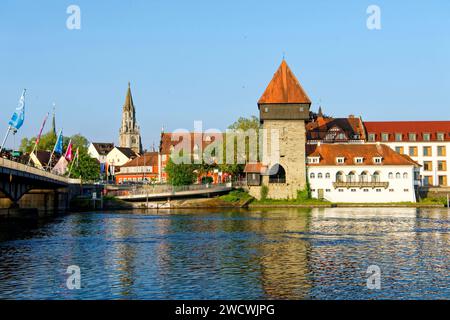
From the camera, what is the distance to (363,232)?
5203 cm

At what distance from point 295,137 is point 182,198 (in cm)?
2395

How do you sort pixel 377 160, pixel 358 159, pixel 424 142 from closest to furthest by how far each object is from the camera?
1. pixel 377 160
2. pixel 358 159
3. pixel 424 142

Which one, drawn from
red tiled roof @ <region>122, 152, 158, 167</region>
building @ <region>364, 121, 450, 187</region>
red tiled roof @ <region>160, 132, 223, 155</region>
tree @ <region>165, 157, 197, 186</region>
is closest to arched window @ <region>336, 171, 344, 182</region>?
building @ <region>364, 121, 450, 187</region>

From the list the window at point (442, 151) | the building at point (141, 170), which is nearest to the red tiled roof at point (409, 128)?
the window at point (442, 151)

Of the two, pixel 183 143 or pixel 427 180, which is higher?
pixel 183 143

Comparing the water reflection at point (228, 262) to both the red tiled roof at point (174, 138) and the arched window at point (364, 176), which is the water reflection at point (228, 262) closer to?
the arched window at point (364, 176)

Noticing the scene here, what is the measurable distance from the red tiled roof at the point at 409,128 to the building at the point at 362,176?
68.3 feet

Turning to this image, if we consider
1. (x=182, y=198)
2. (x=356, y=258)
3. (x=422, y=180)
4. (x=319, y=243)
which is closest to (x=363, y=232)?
(x=319, y=243)

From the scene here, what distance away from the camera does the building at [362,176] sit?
103 meters

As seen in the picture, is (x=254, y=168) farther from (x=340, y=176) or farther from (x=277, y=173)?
(x=340, y=176)

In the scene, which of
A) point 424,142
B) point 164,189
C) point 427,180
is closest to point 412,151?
point 424,142

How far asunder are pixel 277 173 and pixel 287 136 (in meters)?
7.24

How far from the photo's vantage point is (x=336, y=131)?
125188 mm

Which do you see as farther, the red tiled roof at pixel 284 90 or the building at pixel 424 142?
the building at pixel 424 142
